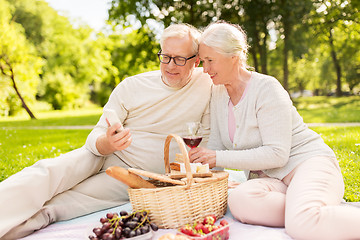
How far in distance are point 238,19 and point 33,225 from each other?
1846 centimetres

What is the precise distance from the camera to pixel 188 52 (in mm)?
3641

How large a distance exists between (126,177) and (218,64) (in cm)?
129

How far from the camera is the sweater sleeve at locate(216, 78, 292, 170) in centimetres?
319

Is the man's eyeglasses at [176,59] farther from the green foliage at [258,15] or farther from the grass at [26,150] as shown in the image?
the green foliage at [258,15]

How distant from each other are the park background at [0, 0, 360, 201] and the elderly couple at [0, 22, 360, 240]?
1221 mm

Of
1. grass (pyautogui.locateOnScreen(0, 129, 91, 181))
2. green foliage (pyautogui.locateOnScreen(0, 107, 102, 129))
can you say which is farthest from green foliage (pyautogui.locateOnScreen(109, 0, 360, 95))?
grass (pyautogui.locateOnScreen(0, 129, 91, 181))

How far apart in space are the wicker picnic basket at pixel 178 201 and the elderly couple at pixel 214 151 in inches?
11.3

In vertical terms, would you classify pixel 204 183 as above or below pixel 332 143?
above

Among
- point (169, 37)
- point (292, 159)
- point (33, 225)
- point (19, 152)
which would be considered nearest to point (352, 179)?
point (292, 159)

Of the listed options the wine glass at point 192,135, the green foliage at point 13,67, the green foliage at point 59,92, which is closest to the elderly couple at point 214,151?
the wine glass at point 192,135

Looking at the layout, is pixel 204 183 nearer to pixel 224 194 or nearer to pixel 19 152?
pixel 224 194

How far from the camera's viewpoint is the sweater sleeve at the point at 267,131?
10.5 ft

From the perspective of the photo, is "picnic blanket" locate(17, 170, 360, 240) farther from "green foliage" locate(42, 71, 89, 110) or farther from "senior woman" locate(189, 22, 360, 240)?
"green foliage" locate(42, 71, 89, 110)

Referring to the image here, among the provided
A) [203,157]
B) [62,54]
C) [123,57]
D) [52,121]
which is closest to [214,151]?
[203,157]
